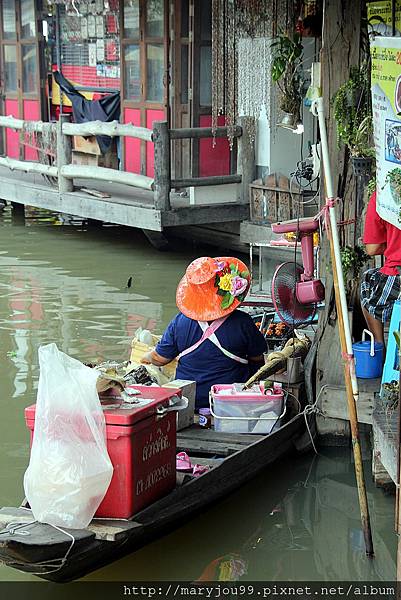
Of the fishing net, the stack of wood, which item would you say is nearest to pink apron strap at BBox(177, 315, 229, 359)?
the stack of wood

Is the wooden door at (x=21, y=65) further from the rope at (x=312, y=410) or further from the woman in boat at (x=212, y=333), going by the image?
the rope at (x=312, y=410)

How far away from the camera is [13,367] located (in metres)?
10.5

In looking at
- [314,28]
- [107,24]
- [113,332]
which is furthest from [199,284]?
[107,24]

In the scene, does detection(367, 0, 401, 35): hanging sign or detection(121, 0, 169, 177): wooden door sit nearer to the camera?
detection(367, 0, 401, 35): hanging sign

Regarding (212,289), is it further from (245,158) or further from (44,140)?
(44,140)

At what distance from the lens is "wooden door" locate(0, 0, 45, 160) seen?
749 inches

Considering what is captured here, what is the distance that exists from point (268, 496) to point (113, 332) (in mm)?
4468

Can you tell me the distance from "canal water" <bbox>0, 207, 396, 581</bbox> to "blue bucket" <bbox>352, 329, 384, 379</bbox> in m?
0.69

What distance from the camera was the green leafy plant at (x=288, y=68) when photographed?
30.0 feet

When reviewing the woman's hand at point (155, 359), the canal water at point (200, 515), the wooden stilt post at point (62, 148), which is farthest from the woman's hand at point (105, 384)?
the wooden stilt post at point (62, 148)

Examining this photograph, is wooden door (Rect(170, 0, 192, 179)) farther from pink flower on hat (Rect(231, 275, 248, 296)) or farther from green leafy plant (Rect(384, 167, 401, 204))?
green leafy plant (Rect(384, 167, 401, 204))

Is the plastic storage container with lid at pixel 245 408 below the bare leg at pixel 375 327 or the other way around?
below

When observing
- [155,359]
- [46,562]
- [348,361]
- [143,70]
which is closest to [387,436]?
[348,361]

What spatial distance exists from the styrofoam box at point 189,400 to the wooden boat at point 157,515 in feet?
0.20
